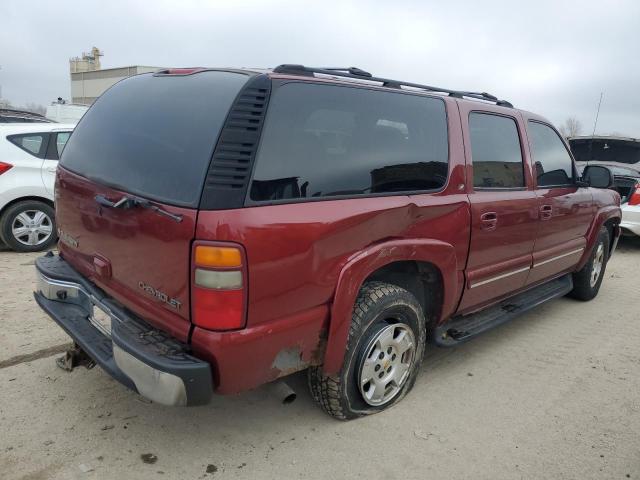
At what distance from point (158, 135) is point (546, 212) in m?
2.95

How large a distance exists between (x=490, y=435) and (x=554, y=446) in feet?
1.09

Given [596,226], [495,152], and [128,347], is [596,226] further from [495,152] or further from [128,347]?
[128,347]

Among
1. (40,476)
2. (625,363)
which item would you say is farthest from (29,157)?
(625,363)

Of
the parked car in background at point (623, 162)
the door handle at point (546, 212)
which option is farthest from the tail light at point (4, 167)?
the parked car in background at point (623, 162)

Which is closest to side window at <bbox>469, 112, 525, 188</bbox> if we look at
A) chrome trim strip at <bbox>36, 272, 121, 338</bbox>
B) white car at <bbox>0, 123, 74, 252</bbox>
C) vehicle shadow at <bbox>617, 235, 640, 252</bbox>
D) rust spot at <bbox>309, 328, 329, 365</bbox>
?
rust spot at <bbox>309, 328, 329, 365</bbox>

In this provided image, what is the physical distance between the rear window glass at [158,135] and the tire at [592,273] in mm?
4257

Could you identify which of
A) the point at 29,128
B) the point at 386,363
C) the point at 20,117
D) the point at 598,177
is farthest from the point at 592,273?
the point at 20,117

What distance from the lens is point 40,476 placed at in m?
2.20

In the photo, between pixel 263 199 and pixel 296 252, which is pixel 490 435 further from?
pixel 263 199

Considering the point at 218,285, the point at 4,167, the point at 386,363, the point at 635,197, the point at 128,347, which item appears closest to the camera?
the point at 218,285

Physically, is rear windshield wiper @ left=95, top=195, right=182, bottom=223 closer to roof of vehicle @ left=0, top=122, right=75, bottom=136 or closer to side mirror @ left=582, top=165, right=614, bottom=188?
side mirror @ left=582, top=165, right=614, bottom=188

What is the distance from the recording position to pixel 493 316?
3.58m

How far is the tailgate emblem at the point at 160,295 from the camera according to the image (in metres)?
2.07

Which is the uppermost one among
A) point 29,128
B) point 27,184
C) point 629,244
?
point 29,128
